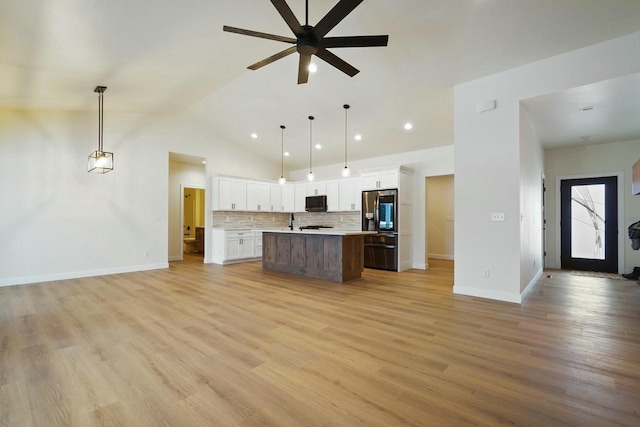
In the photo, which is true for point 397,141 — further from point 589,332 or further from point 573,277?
point 589,332

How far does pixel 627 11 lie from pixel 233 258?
25.1 feet

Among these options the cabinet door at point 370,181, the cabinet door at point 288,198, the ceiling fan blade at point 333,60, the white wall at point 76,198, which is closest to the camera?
the ceiling fan blade at point 333,60

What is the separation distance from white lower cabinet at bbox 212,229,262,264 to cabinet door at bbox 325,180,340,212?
2.17 metres

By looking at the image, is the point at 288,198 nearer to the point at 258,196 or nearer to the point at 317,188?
the point at 258,196

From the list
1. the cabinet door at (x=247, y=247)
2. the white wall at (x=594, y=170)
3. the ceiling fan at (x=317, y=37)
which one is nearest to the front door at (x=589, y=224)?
the white wall at (x=594, y=170)

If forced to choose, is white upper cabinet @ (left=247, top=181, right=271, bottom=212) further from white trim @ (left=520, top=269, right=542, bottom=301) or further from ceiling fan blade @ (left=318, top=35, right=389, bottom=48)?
white trim @ (left=520, top=269, right=542, bottom=301)

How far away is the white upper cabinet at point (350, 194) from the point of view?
723cm

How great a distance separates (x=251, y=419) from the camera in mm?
1596

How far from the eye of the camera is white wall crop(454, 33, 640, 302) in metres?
3.65

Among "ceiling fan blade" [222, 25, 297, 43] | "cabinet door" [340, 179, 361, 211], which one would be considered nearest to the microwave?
"cabinet door" [340, 179, 361, 211]

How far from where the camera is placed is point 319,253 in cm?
544

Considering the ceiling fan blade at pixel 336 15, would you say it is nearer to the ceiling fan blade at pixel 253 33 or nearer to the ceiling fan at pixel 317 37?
the ceiling fan at pixel 317 37

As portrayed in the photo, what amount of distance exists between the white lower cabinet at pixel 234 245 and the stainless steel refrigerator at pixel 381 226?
3127mm

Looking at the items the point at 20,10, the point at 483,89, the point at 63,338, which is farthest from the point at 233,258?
the point at 483,89
